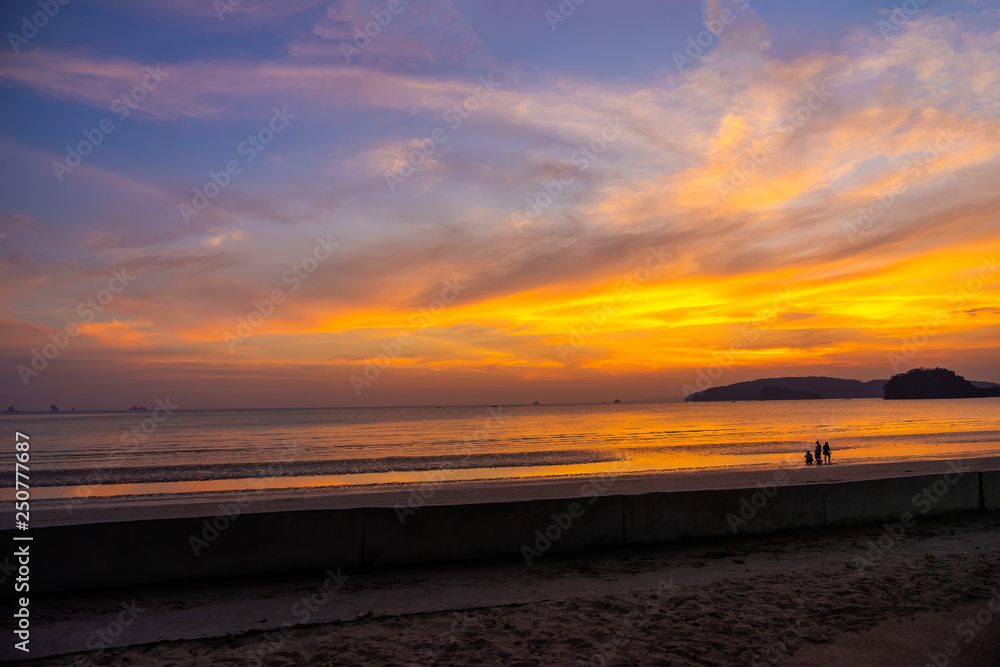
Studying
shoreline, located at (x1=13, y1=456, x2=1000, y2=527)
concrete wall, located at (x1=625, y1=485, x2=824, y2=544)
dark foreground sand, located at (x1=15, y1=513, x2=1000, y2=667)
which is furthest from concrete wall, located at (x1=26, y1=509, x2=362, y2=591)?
shoreline, located at (x1=13, y1=456, x2=1000, y2=527)

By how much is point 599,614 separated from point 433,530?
2534 mm

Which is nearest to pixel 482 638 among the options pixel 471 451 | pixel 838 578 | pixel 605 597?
pixel 605 597

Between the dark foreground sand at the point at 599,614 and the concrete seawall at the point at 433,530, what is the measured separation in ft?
0.79

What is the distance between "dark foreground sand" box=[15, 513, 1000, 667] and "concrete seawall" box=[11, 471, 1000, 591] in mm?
242

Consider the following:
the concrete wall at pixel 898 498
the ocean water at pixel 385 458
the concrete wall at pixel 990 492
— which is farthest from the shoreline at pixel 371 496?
the concrete wall at pixel 898 498

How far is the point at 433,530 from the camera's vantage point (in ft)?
24.7

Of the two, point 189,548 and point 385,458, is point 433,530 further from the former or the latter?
point 385,458

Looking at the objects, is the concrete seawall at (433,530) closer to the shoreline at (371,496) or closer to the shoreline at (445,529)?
the shoreline at (445,529)

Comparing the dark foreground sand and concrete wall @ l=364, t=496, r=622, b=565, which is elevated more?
concrete wall @ l=364, t=496, r=622, b=565

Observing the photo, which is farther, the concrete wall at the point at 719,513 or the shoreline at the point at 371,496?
the shoreline at the point at 371,496

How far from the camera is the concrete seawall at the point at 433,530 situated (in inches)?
258

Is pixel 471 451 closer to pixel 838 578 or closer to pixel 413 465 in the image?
pixel 413 465

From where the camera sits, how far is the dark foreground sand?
4.82 m

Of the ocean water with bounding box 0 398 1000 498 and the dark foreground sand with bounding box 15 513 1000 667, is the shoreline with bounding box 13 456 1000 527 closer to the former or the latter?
the ocean water with bounding box 0 398 1000 498
